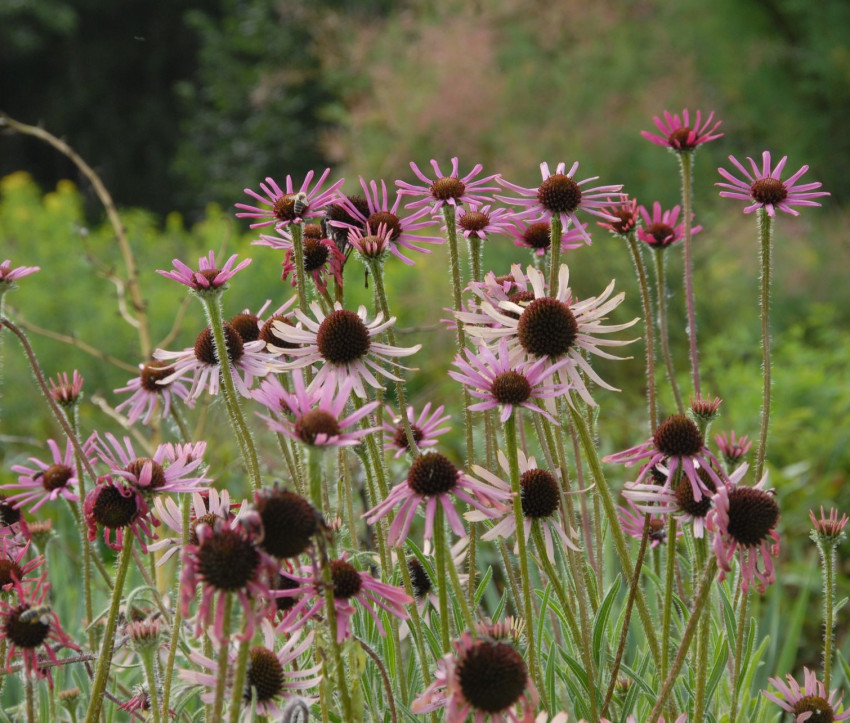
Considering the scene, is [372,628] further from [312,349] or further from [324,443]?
[324,443]

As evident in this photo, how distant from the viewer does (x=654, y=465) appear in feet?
3.23

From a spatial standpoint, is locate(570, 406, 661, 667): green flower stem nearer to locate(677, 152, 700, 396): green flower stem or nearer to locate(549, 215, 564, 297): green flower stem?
locate(549, 215, 564, 297): green flower stem

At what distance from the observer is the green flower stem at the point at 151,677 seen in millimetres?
941

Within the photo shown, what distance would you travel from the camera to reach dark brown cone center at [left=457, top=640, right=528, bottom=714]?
73 cm

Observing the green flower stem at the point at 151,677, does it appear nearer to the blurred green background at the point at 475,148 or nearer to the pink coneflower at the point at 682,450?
the pink coneflower at the point at 682,450

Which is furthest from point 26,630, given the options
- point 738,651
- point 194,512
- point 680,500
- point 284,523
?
point 738,651

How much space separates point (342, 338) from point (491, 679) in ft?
1.31

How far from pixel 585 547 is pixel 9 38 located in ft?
46.7

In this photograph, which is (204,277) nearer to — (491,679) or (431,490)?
(431,490)

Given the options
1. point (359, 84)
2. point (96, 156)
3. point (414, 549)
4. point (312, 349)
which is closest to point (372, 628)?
point (414, 549)

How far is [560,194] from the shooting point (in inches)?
44.7

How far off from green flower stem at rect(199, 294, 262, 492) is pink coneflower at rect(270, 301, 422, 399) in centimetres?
6

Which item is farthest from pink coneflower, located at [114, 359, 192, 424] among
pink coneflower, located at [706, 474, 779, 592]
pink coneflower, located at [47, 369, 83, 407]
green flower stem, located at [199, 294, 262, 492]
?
pink coneflower, located at [706, 474, 779, 592]

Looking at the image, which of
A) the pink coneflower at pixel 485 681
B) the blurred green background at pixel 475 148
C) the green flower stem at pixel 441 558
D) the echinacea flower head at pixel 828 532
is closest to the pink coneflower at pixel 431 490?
the green flower stem at pixel 441 558
